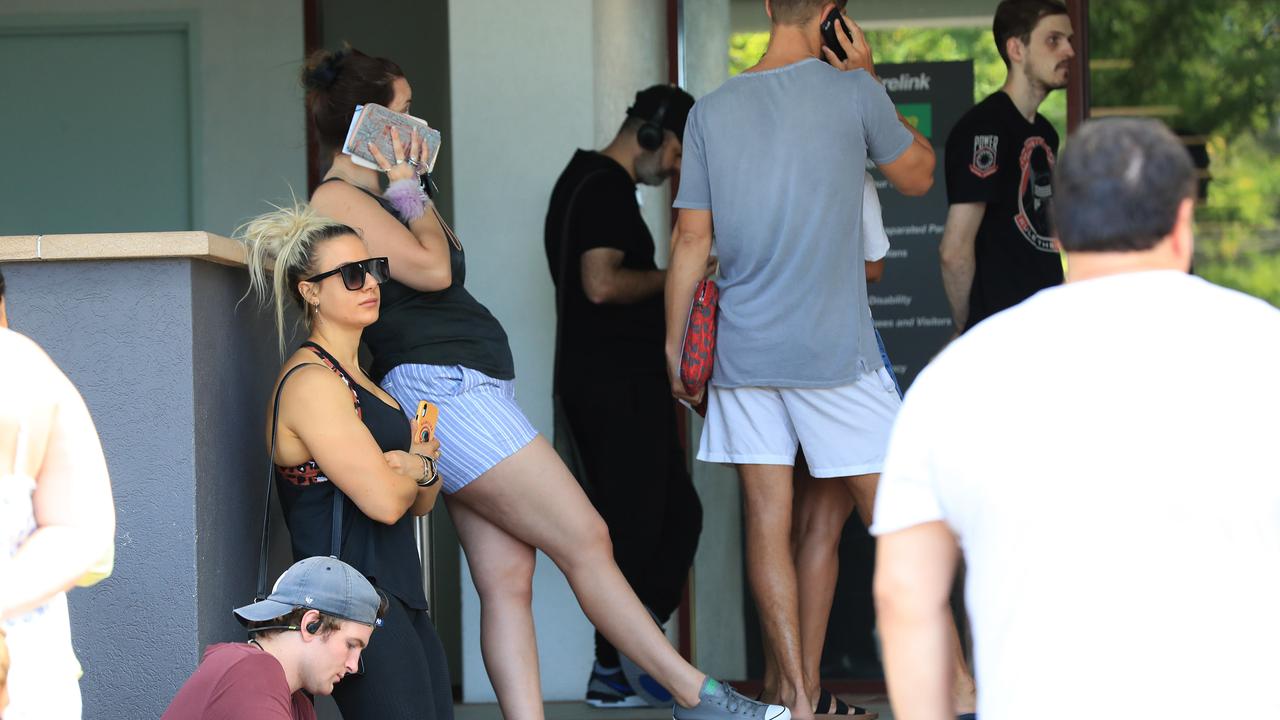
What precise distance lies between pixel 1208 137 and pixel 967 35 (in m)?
1.66

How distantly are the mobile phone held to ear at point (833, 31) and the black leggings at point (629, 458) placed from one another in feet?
4.21

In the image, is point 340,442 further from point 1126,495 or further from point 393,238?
point 1126,495

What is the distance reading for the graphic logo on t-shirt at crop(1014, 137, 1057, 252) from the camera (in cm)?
475

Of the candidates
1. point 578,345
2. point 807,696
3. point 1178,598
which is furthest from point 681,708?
point 1178,598

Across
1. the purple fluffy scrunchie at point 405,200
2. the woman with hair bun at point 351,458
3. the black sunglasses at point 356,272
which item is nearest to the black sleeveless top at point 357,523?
the woman with hair bun at point 351,458

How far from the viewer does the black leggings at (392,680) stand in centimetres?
330

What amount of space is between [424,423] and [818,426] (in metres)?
Answer: 1.09

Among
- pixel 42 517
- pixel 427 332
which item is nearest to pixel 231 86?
pixel 427 332

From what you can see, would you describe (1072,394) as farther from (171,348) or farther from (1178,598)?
(171,348)

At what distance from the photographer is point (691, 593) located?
5789mm

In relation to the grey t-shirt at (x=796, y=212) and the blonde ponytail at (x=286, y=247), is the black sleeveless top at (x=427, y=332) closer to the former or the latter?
the blonde ponytail at (x=286, y=247)

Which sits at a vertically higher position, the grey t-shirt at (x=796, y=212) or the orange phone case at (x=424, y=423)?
the grey t-shirt at (x=796, y=212)

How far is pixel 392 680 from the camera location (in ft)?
10.9

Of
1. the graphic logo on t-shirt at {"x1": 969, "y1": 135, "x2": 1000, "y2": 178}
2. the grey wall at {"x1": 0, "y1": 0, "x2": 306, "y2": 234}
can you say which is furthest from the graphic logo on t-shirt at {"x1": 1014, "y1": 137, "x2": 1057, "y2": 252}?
the grey wall at {"x1": 0, "y1": 0, "x2": 306, "y2": 234}
